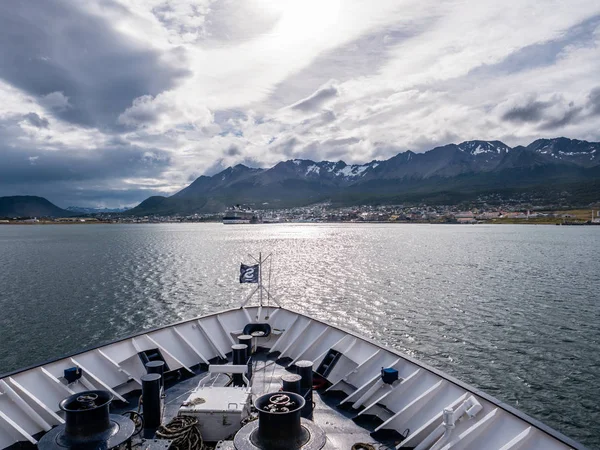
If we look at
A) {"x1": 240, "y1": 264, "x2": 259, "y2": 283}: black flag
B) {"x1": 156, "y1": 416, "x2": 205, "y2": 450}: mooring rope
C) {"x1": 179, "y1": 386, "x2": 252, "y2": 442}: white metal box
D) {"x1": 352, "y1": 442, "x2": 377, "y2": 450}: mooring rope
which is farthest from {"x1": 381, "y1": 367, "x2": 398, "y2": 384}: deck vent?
{"x1": 240, "y1": 264, "x2": 259, "y2": 283}: black flag

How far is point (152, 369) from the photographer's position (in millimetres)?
13734

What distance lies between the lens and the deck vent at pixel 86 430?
27.2ft

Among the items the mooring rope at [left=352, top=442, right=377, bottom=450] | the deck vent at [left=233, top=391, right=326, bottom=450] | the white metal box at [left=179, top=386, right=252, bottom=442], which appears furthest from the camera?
the white metal box at [left=179, top=386, right=252, bottom=442]

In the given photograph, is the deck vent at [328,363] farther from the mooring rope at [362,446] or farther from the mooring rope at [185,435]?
the mooring rope at [185,435]

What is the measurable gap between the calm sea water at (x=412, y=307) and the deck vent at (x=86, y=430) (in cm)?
2365

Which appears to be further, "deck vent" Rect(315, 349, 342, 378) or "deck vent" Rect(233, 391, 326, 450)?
"deck vent" Rect(315, 349, 342, 378)

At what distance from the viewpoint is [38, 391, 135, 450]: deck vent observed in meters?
8.29

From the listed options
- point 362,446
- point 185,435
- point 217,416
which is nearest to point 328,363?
point 362,446

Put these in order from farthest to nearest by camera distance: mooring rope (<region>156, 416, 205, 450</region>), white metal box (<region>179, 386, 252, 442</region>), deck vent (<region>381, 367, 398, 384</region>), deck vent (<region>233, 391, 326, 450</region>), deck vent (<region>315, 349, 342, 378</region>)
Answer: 1. deck vent (<region>315, 349, 342, 378</region>)
2. deck vent (<region>381, 367, 398, 384</region>)
3. white metal box (<region>179, 386, 252, 442</region>)
4. mooring rope (<region>156, 416, 205, 450</region>)
5. deck vent (<region>233, 391, 326, 450</region>)

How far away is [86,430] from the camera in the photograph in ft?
27.9

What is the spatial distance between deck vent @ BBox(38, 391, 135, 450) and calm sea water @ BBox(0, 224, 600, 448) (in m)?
23.6

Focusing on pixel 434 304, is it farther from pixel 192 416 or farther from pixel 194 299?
pixel 192 416

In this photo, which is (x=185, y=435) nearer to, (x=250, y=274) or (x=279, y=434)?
(x=279, y=434)

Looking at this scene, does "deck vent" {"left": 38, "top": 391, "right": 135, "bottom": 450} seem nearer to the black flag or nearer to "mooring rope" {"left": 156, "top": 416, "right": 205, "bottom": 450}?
"mooring rope" {"left": 156, "top": 416, "right": 205, "bottom": 450}
